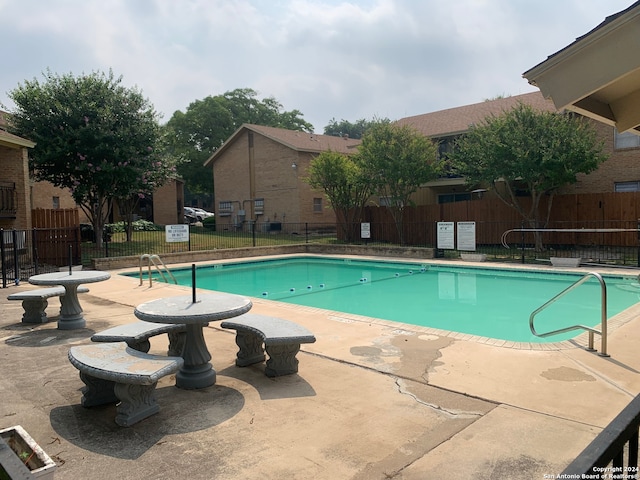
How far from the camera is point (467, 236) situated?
59.7ft

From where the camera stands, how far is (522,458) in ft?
10.6

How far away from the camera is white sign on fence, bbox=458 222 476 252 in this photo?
18.1 meters

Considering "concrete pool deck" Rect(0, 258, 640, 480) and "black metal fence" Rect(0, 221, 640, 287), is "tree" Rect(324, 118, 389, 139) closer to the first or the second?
"black metal fence" Rect(0, 221, 640, 287)

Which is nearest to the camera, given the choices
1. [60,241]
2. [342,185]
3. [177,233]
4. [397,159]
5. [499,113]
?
[60,241]

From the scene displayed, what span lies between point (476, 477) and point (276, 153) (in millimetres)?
30602

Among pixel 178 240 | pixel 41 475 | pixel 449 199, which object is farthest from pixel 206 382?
pixel 449 199

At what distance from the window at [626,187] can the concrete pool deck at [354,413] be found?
1605cm

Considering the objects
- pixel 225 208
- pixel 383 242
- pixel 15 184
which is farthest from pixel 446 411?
pixel 225 208

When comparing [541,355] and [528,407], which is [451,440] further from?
[541,355]

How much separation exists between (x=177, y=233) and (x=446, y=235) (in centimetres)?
1116

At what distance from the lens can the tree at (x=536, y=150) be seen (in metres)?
17.2

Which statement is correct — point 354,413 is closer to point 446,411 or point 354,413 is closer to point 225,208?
point 446,411

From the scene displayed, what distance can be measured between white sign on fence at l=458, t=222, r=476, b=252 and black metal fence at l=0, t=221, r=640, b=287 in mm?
710

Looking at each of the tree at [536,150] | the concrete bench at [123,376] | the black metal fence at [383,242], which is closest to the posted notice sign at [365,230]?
the black metal fence at [383,242]
